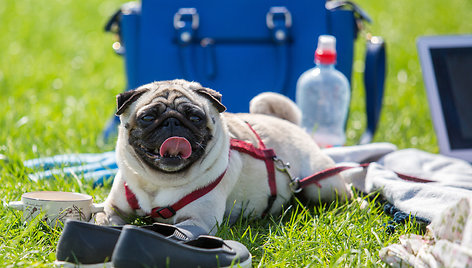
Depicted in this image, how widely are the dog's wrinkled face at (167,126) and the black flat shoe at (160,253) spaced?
1.33 ft

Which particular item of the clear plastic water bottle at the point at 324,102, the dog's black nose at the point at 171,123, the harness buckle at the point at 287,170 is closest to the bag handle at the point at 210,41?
the clear plastic water bottle at the point at 324,102

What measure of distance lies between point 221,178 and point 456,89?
2.11 m

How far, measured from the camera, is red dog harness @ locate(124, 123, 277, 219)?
2.23 metres

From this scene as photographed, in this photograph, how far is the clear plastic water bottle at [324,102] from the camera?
3654 millimetres

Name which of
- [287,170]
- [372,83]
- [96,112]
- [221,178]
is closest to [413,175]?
[287,170]

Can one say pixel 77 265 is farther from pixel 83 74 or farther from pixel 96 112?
pixel 83 74

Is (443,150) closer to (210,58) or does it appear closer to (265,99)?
(265,99)

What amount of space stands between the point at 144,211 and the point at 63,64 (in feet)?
15.0

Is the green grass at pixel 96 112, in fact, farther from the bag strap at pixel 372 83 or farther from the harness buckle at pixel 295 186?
the bag strap at pixel 372 83

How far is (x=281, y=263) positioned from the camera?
1.99 meters

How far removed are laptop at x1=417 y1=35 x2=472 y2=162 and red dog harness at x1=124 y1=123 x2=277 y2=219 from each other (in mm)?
1529

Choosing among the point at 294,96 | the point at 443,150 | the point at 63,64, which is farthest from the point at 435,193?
the point at 63,64

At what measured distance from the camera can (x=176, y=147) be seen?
2123mm

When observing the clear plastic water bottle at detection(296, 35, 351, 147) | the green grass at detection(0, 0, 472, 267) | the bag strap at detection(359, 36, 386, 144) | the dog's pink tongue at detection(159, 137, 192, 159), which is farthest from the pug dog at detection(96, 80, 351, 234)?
the bag strap at detection(359, 36, 386, 144)
